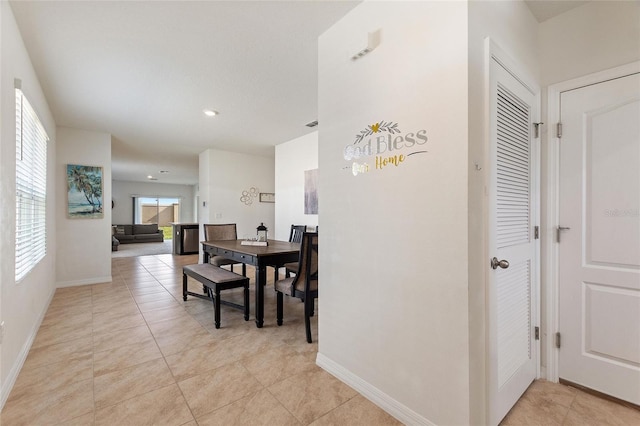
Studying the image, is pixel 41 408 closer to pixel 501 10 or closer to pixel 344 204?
pixel 344 204

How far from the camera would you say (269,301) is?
12.5 ft

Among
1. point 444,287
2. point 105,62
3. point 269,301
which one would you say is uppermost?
point 105,62

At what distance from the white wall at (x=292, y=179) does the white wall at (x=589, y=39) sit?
3.27m

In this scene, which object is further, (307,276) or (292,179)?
(292,179)

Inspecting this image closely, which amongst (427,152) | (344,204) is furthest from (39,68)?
(427,152)

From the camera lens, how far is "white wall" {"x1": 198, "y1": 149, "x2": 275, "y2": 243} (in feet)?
19.7

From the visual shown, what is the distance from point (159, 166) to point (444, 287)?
869 centimetres

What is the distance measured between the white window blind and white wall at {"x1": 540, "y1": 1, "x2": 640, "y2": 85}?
3.81m

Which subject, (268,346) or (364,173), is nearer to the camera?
(364,173)

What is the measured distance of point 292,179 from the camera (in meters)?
5.39

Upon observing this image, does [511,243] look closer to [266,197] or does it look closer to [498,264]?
[498,264]

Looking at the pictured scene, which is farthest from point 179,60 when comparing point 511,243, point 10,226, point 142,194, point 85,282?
point 142,194

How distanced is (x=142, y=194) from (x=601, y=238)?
13715mm

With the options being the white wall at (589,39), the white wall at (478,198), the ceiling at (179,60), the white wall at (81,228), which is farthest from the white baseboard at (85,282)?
the white wall at (589,39)
